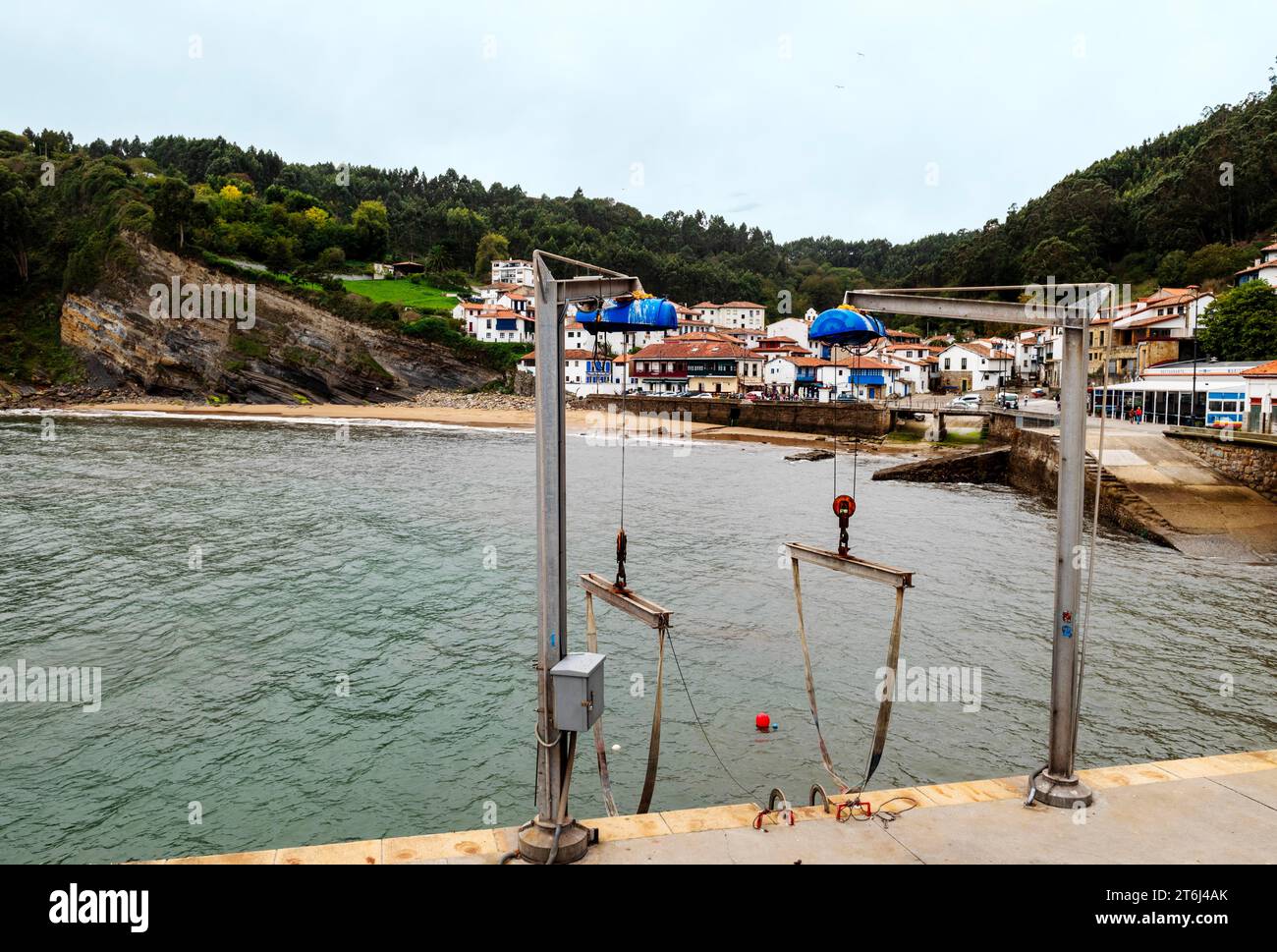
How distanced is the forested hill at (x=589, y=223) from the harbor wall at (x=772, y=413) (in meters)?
27.8

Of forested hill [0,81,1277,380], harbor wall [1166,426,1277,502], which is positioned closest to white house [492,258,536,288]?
forested hill [0,81,1277,380]

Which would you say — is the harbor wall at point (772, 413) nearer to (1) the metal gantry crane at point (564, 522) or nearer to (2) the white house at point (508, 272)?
(2) the white house at point (508, 272)

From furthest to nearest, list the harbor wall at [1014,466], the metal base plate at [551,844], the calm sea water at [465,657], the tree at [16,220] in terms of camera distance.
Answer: the tree at [16,220] → the harbor wall at [1014,466] → the calm sea water at [465,657] → the metal base plate at [551,844]

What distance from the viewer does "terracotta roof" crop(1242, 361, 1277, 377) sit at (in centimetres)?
3366

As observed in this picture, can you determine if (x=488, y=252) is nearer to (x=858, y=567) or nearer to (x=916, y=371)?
(x=916, y=371)

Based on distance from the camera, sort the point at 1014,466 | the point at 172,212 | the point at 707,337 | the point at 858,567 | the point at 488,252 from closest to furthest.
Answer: the point at 858,567 < the point at 1014,466 < the point at 172,212 < the point at 707,337 < the point at 488,252

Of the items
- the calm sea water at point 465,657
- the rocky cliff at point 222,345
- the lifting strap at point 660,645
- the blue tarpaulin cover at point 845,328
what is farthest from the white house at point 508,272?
the lifting strap at point 660,645

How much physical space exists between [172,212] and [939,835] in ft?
301

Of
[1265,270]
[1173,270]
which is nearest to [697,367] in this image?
[1265,270]

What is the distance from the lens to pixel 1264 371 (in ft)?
111

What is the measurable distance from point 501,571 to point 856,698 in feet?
33.0

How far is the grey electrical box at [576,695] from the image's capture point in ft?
20.2

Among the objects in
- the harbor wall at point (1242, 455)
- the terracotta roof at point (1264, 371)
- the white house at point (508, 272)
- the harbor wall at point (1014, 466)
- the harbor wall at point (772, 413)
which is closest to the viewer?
the harbor wall at point (1242, 455)
